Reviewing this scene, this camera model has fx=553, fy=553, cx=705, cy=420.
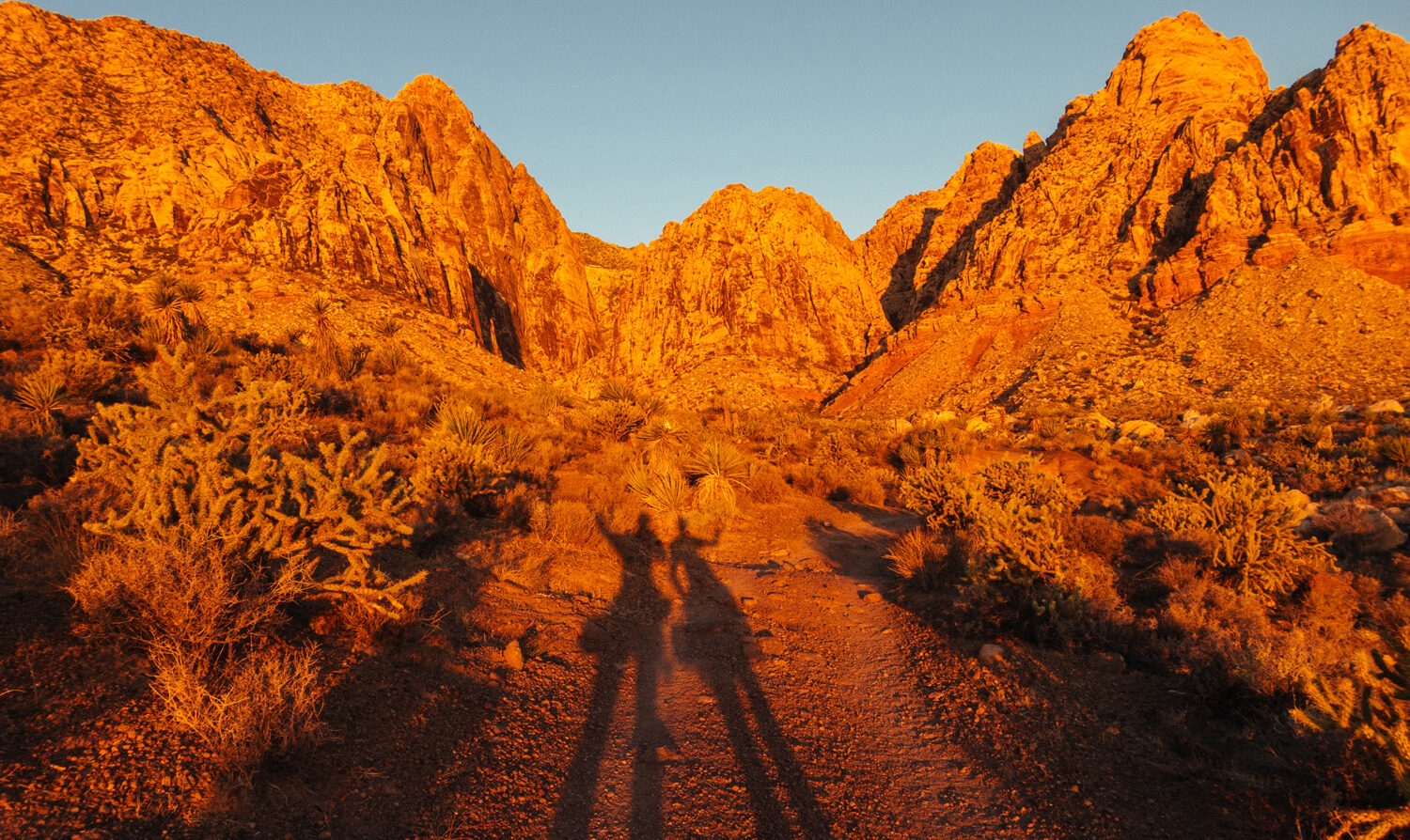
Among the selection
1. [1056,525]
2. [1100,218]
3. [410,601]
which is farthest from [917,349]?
[410,601]

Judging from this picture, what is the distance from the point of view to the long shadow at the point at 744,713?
3578mm

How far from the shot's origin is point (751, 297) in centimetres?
4966

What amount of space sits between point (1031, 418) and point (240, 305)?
33.7 m

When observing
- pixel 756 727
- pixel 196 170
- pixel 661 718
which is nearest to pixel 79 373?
pixel 661 718

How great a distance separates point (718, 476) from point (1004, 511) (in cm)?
652

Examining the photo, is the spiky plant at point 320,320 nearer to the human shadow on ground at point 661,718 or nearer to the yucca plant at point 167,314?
the yucca plant at point 167,314

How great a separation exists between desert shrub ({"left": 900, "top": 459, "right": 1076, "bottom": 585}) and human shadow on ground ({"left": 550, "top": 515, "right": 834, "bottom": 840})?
124 inches

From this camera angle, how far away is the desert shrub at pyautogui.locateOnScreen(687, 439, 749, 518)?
39.0 feet

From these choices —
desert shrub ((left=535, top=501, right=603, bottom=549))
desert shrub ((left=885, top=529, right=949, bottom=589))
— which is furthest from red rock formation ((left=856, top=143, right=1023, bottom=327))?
desert shrub ((left=535, top=501, right=603, bottom=549))

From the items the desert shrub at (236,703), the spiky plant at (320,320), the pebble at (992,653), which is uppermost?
the spiky plant at (320,320)

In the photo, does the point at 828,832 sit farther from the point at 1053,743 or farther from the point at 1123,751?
the point at 1123,751

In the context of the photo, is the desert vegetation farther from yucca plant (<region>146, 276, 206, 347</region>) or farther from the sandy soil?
the sandy soil

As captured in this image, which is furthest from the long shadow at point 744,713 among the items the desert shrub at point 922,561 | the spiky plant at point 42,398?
the spiky plant at point 42,398

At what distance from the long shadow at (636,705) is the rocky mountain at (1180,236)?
2743cm
